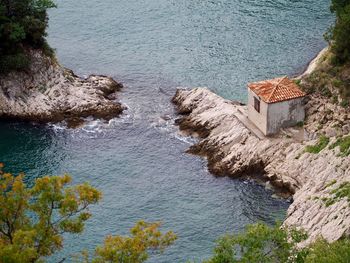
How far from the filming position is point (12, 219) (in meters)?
40.8

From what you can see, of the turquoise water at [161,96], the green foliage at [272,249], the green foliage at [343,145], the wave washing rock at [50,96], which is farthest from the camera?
the wave washing rock at [50,96]

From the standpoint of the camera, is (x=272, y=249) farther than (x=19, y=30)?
No

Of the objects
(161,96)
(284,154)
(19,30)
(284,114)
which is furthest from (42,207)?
(161,96)

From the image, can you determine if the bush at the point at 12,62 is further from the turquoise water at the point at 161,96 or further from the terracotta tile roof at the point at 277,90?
the terracotta tile roof at the point at 277,90

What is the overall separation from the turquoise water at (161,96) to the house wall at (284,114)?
22.7 ft

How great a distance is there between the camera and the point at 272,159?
232 ft

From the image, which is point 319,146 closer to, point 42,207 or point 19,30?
point 42,207

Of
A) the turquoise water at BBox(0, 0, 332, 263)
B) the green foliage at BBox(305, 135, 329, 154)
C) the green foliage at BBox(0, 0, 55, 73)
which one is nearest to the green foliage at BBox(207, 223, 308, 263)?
the turquoise water at BBox(0, 0, 332, 263)

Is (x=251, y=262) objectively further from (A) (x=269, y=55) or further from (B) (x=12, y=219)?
(A) (x=269, y=55)

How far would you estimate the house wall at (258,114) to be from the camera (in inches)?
2859

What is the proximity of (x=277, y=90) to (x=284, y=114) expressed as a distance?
256 cm

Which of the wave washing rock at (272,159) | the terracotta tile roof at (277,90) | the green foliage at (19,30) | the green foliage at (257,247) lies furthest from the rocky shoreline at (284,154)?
the green foliage at (19,30)

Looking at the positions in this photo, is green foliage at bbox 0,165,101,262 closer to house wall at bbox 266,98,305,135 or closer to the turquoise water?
the turquoise water

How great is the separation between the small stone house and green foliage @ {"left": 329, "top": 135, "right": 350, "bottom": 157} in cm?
788
